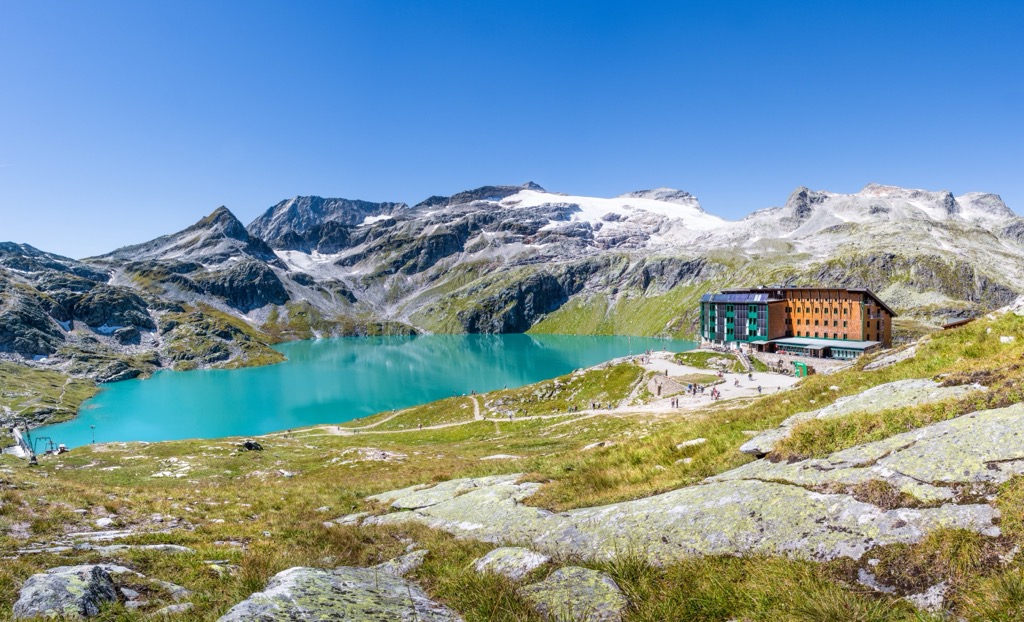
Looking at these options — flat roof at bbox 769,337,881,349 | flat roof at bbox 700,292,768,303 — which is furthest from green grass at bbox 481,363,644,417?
flat roof at bbox 700,292,768,303

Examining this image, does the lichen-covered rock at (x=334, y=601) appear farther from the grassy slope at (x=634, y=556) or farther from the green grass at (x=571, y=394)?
the green grass at (x=571, y=394)

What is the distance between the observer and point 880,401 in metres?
11.5

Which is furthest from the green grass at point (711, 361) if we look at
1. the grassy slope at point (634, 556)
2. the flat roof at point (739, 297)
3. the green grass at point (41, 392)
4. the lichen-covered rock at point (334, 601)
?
the green grass at point (41, 392)

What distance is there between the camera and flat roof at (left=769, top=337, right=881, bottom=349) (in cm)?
10129

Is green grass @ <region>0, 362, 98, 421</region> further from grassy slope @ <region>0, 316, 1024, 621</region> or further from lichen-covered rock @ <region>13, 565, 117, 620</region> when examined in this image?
lichen-covered rock @ <region>13, 565, 117, 620</region>

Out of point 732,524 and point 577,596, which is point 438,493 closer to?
point 577,596

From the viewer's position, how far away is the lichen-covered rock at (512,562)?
6695mm

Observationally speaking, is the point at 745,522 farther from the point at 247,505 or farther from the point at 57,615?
the point at 247,505

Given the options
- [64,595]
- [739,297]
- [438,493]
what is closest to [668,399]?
[438,493]

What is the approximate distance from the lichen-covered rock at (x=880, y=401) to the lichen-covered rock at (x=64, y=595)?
12.3 m

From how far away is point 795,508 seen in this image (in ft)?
22.5

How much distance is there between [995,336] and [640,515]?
55.9 feet

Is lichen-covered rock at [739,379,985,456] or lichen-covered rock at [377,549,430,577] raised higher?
lichen-covered rock at [739,379,985,456]

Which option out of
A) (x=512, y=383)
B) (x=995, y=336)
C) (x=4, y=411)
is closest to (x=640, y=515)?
(x=995, y=336)
